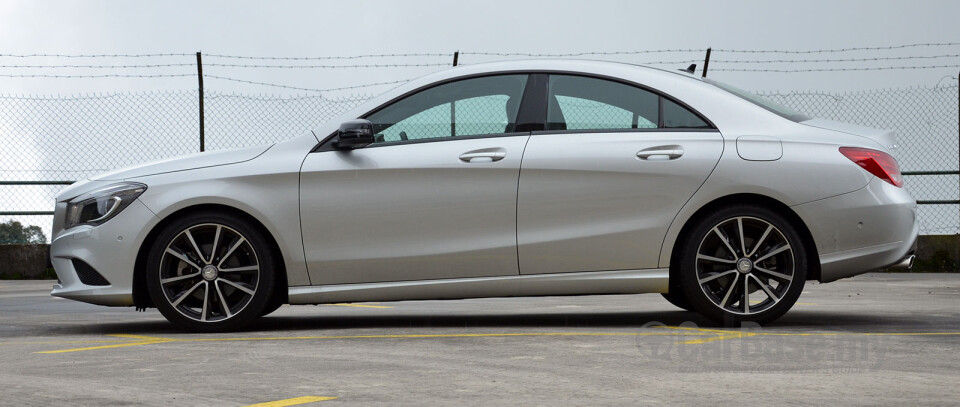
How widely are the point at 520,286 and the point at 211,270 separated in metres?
1.74

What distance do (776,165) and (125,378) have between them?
3693mm

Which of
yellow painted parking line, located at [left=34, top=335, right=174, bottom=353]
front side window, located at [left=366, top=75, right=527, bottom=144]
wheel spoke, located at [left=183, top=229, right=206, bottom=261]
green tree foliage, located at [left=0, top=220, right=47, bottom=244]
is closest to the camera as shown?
yellow painted parking line, located at [left=34, top=335, right=174, bottom=353]

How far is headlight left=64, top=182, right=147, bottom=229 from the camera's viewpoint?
23.0ft

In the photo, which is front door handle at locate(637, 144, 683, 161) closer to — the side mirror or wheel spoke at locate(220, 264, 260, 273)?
the side mirror

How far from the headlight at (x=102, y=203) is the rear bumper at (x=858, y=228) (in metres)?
3.73

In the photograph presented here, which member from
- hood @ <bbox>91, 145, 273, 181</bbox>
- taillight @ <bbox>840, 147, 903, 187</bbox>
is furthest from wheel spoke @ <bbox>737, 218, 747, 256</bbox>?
hood @ <bbox>91, 145, 273, 181</bbox>

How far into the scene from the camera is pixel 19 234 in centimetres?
1583

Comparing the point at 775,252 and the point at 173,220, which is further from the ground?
the point at 173,220

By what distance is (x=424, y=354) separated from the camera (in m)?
5.73

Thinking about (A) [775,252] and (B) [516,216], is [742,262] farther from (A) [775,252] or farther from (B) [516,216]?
(B) [516,216]

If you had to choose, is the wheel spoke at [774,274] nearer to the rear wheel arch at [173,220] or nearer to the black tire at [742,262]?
the black tire at [742,262]

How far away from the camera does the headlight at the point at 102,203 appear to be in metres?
7.00


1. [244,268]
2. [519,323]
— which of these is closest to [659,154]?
[519,323]

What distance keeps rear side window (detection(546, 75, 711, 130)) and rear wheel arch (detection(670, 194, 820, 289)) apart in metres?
0.45
